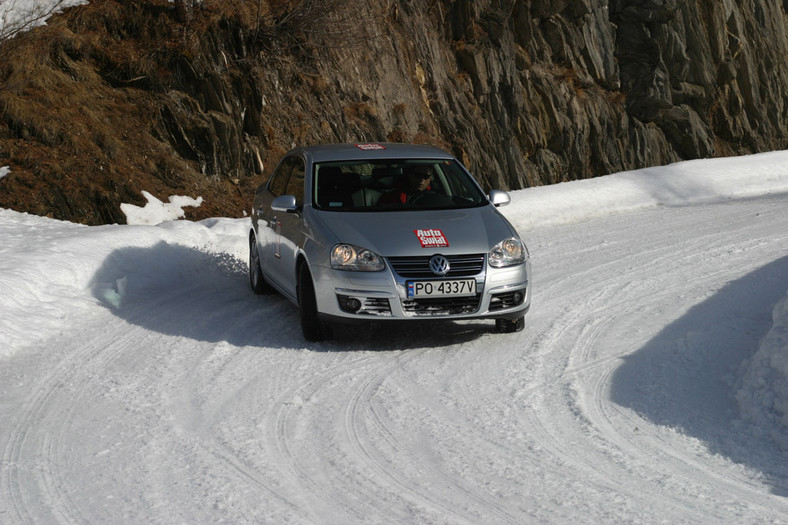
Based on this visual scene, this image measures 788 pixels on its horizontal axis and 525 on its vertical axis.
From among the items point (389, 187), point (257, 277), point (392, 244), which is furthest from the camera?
point (257, 277)

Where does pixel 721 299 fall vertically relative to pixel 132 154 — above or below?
below

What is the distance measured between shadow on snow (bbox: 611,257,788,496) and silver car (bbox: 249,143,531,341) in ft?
4.34

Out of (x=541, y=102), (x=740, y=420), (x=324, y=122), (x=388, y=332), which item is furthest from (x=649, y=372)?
(x=541, y=102)

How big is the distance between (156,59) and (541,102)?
12387 millimetres

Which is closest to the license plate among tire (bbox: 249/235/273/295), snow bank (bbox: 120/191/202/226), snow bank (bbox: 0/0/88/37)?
tire (bbox: 249/235/273/295)

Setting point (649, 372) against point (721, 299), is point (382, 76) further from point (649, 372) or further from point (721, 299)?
point (649, 372)

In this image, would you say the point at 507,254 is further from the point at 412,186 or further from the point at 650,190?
the point at 650,190

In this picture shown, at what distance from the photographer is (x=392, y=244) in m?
7.89

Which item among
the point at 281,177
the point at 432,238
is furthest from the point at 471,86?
the point at 432,238

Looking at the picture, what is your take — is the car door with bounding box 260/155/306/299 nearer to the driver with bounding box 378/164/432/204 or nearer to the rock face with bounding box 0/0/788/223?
the driver with bounding box 378/164/432/204

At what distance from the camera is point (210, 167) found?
16.6m

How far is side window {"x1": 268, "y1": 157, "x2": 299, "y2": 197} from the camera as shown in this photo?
994 centimetres

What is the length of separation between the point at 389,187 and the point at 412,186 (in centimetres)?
23

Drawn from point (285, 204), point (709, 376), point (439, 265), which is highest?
point (285, 204)
